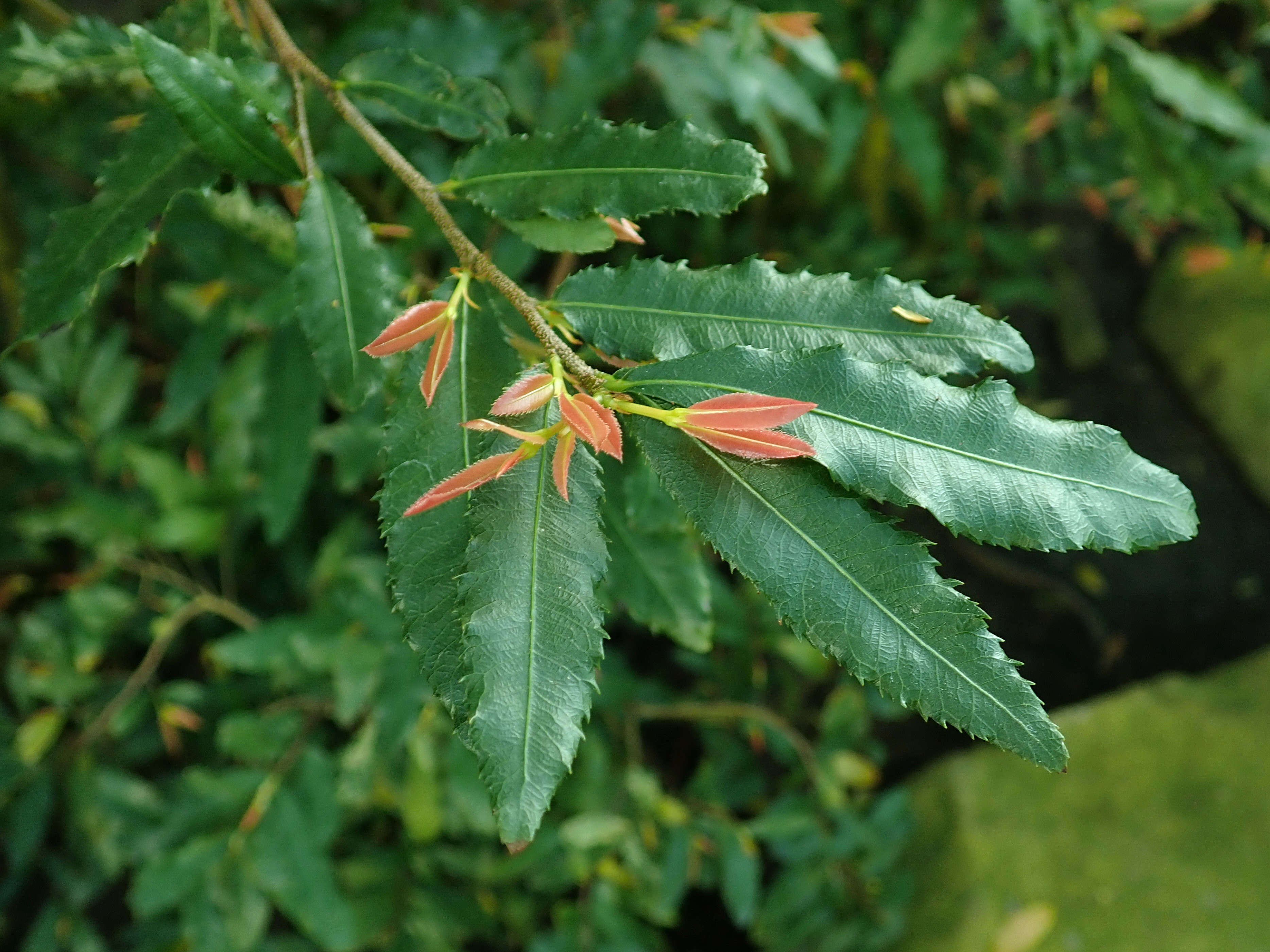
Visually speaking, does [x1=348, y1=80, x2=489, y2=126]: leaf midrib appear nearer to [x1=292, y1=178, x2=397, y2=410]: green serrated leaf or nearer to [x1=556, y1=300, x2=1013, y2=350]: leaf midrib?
[x1=292, y1=178, x2=397, y2=410]: green serrated leaf

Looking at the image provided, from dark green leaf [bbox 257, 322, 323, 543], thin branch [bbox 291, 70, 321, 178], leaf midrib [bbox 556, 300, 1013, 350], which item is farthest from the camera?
dark green leaf [bbox 257, 322, 323, 543]

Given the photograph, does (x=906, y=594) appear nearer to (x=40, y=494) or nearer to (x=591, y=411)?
(x=591, y=411)

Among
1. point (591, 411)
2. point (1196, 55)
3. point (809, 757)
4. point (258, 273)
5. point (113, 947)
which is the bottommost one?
point (113, 947)

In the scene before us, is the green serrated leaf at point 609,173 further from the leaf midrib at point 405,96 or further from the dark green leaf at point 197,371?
the dark green leaf at point 197,371

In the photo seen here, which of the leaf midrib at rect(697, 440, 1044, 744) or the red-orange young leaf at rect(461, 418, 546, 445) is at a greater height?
the red-orange young leaf at rect(461, 418, 546, 445)

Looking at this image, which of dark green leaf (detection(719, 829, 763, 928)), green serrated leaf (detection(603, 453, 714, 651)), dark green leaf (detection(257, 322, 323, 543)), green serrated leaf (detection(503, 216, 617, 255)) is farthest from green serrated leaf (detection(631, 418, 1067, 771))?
dark green leaf (detection(719, 829, 763, 928))

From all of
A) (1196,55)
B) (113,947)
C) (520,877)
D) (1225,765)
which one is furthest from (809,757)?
(1196,55)
